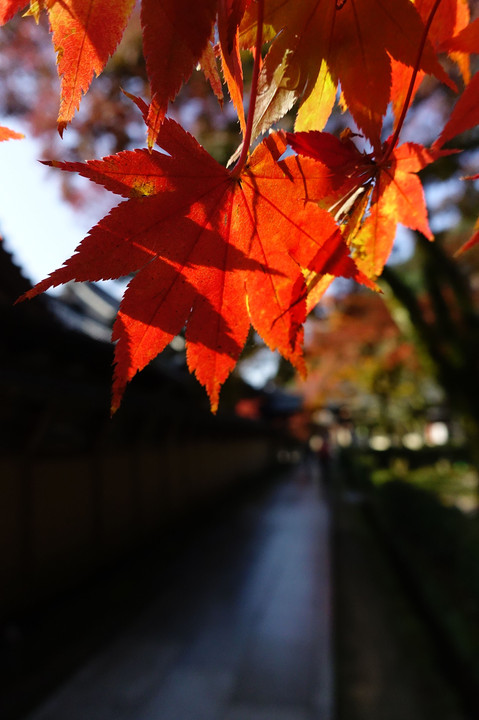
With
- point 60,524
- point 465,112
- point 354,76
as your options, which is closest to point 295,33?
point 354,76

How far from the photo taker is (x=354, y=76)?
58cm

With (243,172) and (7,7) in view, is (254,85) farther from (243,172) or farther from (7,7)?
(7,7)

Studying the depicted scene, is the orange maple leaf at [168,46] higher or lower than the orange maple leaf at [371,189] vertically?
higher

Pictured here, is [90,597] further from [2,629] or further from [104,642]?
[2,629]

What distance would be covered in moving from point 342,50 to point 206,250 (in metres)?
0.26

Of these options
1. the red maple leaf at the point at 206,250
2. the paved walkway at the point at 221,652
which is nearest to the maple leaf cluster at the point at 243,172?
the red maple leaf at the point at 206,250

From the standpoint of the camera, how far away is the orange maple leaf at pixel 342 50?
555mm

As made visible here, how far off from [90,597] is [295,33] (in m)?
6.50

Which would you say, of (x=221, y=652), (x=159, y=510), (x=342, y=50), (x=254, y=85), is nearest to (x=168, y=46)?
(x=254, y=85)

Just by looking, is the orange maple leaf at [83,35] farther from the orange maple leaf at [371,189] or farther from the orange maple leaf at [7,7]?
the orange maple leaf at [371,189]

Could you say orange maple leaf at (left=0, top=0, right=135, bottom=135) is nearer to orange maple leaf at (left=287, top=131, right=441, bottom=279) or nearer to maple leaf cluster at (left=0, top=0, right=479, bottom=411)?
maple leaf cluster at (left=0, top=0, right=479, bottom=411)

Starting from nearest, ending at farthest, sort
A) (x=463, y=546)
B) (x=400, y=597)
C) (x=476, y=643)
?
(x=476, y=643) → (x=463, y=546) → (x=400, y=597)

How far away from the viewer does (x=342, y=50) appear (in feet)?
1.90

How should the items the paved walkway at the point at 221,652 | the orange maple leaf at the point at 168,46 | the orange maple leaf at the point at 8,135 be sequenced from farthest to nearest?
the paved walkway at the point at 221,652
the orange maple leaf at the point at 8,135
the orange maple leaf at the point at 168,46
